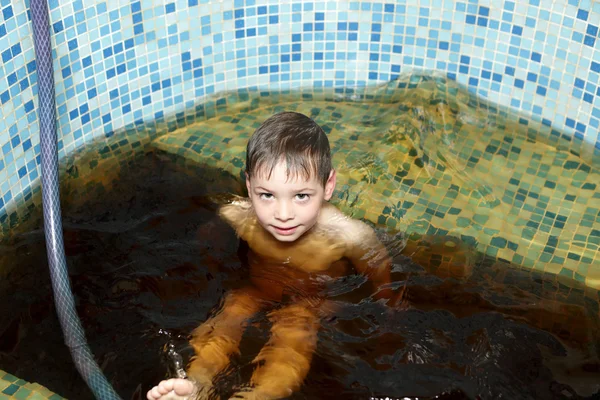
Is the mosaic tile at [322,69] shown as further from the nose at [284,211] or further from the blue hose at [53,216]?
the nose at [284,211]

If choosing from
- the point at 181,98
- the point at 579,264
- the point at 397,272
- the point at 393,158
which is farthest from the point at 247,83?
the point at 579,264

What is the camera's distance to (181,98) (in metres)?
3.02

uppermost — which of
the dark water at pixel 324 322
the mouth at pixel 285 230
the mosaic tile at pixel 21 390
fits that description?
the mouth at pixel 285 230

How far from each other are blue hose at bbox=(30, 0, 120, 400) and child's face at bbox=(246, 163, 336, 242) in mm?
576

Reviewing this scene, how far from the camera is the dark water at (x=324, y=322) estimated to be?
1996 millimetres

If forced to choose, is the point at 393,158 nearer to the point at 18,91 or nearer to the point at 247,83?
the point at 247,83

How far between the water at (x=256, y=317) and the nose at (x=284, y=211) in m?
0.31

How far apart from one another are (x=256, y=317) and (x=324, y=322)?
0.19m

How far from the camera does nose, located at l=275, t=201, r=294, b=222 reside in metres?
2.04

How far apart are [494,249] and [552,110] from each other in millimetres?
728

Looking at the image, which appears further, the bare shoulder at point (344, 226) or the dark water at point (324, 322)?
the bare shoulder at point (344, 226)

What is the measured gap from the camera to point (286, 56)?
3.10 m

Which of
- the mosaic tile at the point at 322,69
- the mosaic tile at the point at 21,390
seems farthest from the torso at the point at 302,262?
the mosaic tile at the point at 21,390

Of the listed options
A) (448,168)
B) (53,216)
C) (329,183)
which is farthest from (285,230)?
(448,168)
